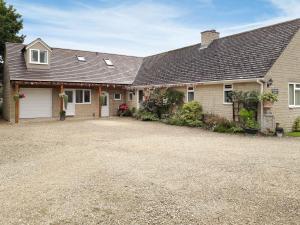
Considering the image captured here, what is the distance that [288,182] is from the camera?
7176 millimetres

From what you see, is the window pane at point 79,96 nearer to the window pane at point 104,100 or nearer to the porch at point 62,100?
the porch at point 62,100

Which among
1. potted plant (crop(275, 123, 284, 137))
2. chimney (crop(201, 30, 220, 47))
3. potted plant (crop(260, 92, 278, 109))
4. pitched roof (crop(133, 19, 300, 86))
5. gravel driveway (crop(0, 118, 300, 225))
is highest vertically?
chimney (crop(201, 30, 220, 47))

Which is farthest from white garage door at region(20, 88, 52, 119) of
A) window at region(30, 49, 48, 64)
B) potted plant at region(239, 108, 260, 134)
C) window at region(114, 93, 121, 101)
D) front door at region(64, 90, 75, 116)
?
potted plant at region(239, 108, 260, 134)

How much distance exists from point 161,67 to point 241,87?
10.7 meters

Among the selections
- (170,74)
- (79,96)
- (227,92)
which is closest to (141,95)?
(170,74)

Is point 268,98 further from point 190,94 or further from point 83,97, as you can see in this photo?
point 83,97

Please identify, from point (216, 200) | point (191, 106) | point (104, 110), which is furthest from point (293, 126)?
point (104, 110)

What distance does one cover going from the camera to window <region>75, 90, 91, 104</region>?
26322 millimetres

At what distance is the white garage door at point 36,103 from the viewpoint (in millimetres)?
23745

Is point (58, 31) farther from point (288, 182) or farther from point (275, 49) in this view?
point (288, 182)

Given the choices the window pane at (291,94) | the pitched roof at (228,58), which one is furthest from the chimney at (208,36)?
the window pane at (291,94)

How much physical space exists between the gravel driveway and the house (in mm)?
6171

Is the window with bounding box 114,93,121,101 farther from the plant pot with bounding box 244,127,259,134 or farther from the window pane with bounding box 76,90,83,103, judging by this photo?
the plant pot with bounding box 244,127,259,134

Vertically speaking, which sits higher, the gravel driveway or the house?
the house
